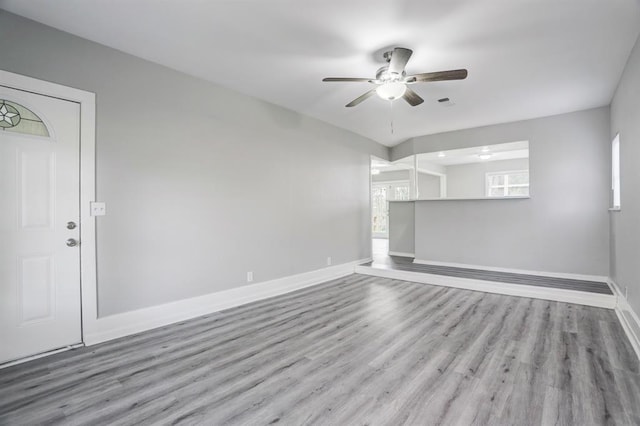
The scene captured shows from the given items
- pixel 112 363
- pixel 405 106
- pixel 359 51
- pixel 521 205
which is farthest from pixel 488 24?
Answer: pixel 112 363

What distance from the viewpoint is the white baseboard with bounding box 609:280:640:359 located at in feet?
8.55

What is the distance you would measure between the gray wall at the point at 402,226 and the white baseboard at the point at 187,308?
2.73 metres

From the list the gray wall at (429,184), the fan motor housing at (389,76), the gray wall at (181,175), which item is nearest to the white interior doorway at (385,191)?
the gray wall at (429,184)

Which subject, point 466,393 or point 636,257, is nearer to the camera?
point 466,393

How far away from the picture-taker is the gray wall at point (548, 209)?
178 inches

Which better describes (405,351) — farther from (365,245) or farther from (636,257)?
(365,245)

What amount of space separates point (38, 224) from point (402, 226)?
242 inches

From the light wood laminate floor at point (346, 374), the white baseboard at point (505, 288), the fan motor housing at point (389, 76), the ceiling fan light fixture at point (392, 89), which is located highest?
the fan motor housing at point (389, 76)

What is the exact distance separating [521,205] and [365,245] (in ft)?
9.18

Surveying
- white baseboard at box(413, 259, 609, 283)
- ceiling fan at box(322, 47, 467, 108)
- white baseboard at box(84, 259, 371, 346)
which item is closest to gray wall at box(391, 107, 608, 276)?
white baseboard at box(413, 259, 609, 283)

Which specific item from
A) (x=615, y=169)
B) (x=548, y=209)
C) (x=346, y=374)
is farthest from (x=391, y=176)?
(x=346, y=374)

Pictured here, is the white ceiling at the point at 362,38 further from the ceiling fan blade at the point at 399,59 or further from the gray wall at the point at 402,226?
the gray wall at the point at 402,226

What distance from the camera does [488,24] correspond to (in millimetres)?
2492

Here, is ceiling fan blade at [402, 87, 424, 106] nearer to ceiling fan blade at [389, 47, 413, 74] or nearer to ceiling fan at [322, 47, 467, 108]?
ceiling fan at [322, 47, 467, 108]
